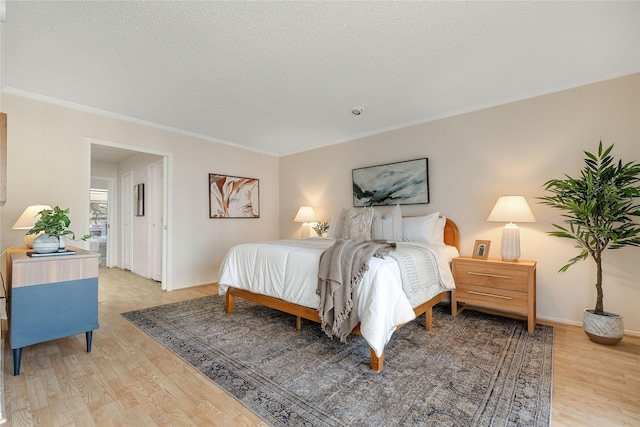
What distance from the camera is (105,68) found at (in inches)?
98.7

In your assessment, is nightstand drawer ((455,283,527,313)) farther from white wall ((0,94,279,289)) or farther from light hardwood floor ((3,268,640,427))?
white wall ((0,94,279,289))

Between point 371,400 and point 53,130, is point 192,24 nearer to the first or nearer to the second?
point 53,130

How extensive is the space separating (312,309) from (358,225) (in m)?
1.39

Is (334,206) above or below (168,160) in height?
below

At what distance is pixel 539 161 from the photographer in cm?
299

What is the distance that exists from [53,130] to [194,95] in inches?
65.1

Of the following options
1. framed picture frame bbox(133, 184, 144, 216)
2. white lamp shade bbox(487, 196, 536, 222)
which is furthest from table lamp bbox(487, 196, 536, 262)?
framed picture frame bbox(133, 184, 144, 216)

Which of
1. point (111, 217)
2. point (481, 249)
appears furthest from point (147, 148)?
point (481, 249)

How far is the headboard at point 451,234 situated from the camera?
11.5 feet

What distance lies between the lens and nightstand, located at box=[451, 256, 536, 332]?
2.62 m

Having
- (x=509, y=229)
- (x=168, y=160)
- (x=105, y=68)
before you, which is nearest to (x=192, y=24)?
(x=105, y=68)

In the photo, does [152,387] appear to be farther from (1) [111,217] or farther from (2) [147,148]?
(1) [111,217]

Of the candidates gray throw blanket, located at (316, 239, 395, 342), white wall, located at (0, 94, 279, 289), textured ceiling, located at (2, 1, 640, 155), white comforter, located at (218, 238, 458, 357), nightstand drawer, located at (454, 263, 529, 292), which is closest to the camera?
textured ceiling, located at (2, 1, 640, 155)

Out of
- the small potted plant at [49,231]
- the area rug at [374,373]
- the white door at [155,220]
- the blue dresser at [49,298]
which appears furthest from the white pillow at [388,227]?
the white door at [155,220]
